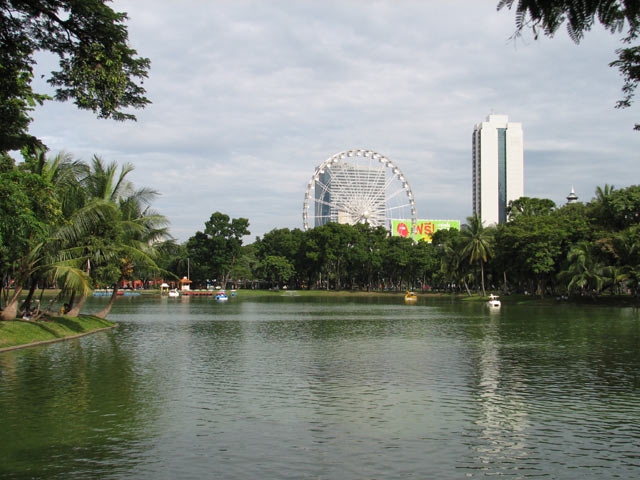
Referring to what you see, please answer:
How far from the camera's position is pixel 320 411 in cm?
1501

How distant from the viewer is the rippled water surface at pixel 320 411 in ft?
35.7

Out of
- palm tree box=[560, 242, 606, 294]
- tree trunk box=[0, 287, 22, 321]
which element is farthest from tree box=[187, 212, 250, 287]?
tree trunk box=[0, 287, 22, 321]

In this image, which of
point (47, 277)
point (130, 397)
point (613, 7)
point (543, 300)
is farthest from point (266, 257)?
point (613, 7)

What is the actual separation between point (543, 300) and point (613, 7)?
77.1 m

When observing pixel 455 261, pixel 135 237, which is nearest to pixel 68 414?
pixel 135 237

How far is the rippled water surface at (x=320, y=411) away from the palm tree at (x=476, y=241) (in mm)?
60960

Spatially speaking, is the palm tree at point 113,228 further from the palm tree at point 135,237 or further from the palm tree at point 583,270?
the palm tree at point 583,270

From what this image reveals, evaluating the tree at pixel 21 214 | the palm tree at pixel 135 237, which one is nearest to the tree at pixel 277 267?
the palm tree at pixel 135 237

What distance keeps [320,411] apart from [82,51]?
9552 mm

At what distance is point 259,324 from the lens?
43.1 m

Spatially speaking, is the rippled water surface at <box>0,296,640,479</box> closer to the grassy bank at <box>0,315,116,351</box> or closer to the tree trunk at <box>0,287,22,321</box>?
the grassy bank at <box>0,315,116,351</box>

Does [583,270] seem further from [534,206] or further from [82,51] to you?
[82,51]

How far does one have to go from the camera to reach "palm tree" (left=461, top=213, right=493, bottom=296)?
88812 millimetres

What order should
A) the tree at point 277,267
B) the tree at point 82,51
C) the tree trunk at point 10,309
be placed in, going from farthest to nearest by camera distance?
the tree at point 277,267, the tree trunk at point 10,309, the tree at point 82,51
